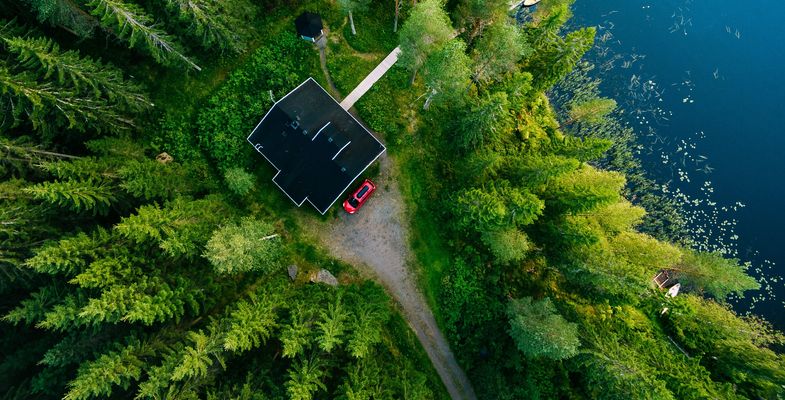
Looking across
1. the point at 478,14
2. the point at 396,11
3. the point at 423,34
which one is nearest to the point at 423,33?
the point at 423,34

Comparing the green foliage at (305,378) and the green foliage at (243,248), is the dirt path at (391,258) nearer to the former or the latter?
the green foliage at (243,248)

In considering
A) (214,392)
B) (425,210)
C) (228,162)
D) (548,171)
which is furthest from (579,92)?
(214,392)

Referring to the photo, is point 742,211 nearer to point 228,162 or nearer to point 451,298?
point 451,298

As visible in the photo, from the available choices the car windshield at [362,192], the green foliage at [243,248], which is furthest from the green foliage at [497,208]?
the green foliage at [243,248]

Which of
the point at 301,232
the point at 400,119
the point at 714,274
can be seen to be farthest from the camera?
the point at 400,119

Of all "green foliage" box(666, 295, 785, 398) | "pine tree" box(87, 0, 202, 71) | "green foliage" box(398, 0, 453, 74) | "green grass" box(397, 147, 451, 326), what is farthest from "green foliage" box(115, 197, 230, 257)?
"green foliage" box(666, 295, 785, 398)

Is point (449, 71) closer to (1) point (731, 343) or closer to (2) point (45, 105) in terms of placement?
(2) point (45, 105)

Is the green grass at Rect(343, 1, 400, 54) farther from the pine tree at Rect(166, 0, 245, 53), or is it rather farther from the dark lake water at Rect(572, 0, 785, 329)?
the dark lake water at Rect(572, 0, 785, 329)
